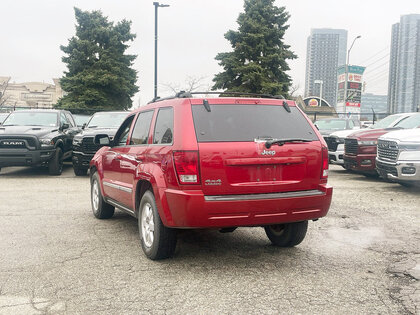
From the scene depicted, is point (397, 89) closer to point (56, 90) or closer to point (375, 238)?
point (375, 238)

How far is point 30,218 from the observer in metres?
6.95

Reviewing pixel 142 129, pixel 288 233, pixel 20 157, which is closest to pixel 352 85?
pixel 20 157

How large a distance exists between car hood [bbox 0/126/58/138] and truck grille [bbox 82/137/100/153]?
4.12ft

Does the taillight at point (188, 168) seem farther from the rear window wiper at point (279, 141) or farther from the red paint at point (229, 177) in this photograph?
the rear window wiper at point (279, 141)

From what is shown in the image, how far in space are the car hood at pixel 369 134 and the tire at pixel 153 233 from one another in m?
8.52

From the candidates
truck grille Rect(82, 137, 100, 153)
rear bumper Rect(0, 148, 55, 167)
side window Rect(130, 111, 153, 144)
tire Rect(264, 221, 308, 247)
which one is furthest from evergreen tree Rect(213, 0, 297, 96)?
tire Rect(264, 221, 308, 247)

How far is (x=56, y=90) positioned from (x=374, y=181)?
12816 cm

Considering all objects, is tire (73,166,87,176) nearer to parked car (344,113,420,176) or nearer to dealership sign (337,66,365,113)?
parked car (344,113,420,176)

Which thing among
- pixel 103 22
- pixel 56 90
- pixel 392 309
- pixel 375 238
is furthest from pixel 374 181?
pixel 56 90

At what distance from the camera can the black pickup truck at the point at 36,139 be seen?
1193cm

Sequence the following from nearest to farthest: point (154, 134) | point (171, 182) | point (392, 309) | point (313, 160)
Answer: point (392, 309) → point (171, 182) → point (313, 160) → point (154, 134)

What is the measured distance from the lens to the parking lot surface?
3.60 m

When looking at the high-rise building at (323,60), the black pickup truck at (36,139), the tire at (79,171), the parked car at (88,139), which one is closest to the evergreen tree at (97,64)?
the black pickup truck at (36,139)

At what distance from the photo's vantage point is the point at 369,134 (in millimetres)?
12133
